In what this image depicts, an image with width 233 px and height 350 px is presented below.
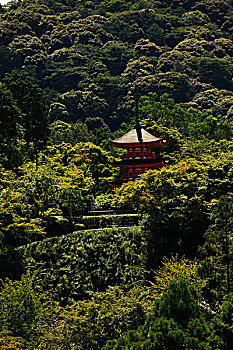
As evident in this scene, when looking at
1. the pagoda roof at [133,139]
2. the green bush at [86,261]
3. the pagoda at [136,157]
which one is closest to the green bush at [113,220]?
the green bush at [86,261]

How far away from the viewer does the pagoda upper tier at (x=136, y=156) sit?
37.2 meters

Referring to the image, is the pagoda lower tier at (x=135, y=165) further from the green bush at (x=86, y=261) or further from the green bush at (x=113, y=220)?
the green bush at (x=86, y=261)

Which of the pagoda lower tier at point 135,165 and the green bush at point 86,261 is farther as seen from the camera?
the pagoda lower tier at point 135,165

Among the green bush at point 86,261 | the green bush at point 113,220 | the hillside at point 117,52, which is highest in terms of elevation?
the hillside at point 117,52

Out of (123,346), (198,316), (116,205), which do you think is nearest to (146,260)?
(116,205)

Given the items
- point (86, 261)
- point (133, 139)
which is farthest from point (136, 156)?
point (86, 261)

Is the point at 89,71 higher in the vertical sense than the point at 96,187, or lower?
higher

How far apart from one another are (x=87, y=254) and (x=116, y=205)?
222 inches

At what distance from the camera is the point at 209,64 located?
101188 millimetres

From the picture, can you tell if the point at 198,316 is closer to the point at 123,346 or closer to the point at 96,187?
the point at 123,346

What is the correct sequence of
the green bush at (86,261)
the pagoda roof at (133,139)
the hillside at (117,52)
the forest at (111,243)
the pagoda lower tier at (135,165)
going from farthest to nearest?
1. the hillside at (117,52)
2. the pagoda roof at (133,139)
3. the pagoda lower tier at (135,165)
4. the green bush at (86,261)
5. the forest at (111,243)

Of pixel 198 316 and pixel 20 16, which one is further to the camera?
pixel 20 16

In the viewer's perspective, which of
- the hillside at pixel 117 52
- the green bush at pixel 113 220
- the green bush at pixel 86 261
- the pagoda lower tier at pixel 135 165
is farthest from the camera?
the hillside at pixel 117 52

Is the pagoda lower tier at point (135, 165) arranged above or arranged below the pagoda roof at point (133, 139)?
below
